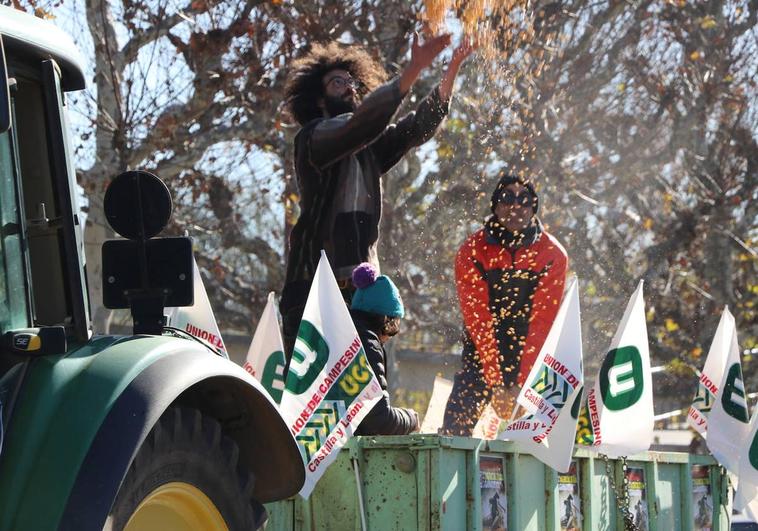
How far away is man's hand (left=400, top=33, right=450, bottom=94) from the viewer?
19.3ft

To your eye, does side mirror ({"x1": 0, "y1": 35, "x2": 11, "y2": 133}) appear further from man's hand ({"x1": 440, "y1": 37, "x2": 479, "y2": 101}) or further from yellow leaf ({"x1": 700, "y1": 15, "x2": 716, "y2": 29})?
yellow leaf ({"x1": 700, "y1": 15, "x2": 716, "y2": 29})

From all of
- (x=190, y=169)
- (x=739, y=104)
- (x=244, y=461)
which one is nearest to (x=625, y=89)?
(x=739, y=104)

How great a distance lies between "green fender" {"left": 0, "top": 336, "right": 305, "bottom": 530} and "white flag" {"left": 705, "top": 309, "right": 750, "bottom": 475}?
14.7 ft

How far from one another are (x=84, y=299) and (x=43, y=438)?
487 mm

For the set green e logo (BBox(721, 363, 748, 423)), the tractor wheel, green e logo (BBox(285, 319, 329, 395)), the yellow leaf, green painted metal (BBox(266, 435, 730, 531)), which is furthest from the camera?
the yellow leaf

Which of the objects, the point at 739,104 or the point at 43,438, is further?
the point at 739,104

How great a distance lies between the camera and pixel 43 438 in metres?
3.21

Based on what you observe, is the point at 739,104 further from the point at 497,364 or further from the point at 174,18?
the point at 497,364

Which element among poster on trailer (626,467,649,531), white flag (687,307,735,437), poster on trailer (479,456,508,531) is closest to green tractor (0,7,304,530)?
poster on trailer (479,456,508,531)

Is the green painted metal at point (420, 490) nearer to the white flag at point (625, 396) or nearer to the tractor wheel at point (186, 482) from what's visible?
the white flag at point (625, 396)

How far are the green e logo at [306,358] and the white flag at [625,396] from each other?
154 cm

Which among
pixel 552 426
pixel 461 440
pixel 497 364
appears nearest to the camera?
pixel 461 440

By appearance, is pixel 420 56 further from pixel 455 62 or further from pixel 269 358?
pixel 269 358

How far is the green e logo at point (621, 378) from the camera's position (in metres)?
6.43
